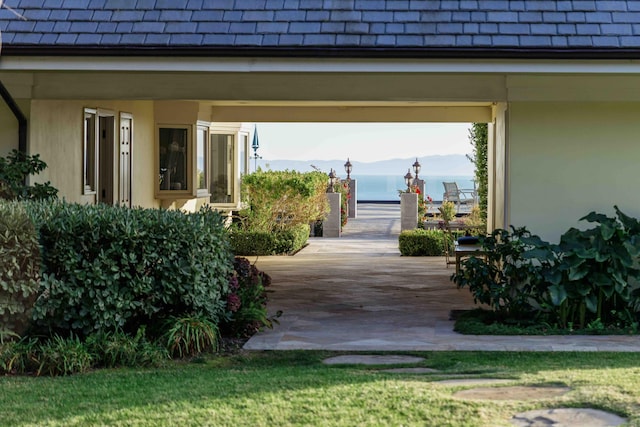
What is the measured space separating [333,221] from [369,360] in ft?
54.3

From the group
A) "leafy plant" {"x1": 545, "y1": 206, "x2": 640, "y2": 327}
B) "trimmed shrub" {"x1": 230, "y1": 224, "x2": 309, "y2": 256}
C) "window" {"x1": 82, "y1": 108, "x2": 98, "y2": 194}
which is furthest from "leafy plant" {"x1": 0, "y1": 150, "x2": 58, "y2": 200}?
"trimmed shrub" {"x1": 230, "y1": 224, "x2": 309, "y2": 256}

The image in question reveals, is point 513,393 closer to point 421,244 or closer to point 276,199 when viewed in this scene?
point 421,244

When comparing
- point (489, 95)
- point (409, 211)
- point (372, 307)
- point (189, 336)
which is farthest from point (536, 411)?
point (409, 211)

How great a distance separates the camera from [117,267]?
8.55 m

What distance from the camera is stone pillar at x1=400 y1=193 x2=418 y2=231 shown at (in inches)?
1006

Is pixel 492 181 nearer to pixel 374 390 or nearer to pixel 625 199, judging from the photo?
pixel 625 199

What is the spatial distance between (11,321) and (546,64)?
226 inches

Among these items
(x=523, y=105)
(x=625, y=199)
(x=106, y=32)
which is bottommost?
(x=625, y=199)

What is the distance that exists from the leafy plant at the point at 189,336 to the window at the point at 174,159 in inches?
302

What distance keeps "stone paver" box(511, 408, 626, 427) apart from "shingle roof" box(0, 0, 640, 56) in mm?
4666

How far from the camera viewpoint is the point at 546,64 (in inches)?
394

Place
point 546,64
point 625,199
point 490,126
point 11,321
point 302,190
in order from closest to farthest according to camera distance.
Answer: point 11,321 < point 546,64 < point 625,199 < point 490,126 < point 302,190

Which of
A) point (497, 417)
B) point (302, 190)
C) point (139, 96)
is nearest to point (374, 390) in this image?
point (497, 417)

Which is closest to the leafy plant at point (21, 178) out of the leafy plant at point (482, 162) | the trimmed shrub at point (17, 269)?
the trimmed shrub at point (17, 269)
